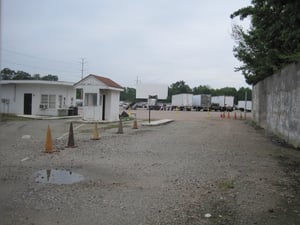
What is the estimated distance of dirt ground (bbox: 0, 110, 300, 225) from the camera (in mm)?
5133

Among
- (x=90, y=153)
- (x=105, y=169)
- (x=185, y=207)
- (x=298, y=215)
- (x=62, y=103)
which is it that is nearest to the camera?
(x=298, y=215)

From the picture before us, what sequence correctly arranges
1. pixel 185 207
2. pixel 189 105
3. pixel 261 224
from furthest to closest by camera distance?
pixel 189 105
pixel 185 207
pixel 261 224

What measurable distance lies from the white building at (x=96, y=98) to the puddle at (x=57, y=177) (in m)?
18.5

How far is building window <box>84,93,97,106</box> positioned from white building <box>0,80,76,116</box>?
631 cm

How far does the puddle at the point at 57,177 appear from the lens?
7266 millimetres

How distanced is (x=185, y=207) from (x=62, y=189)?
8.03 feet

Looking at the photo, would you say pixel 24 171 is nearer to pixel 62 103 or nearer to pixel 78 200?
pixel 78 200

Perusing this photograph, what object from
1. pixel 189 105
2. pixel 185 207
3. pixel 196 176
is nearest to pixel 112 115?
pixel 196 176

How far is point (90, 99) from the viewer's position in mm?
26906

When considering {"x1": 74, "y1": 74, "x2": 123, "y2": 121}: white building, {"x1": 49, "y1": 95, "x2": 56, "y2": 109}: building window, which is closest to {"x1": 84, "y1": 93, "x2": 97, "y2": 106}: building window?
{"x1": 74, "y1": 74, "x2": 123, "y2": 121}: white building

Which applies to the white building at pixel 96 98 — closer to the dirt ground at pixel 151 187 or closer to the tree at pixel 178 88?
the dirt ground at pixel 151 187

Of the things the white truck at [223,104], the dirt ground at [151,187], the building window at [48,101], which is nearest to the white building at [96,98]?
the building window at [48,101]

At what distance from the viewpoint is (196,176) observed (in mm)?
7895

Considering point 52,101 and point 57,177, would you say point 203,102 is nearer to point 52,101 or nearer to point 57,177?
point 52,101
